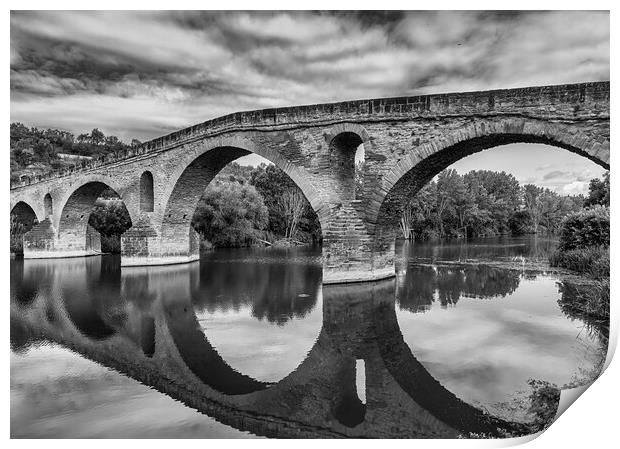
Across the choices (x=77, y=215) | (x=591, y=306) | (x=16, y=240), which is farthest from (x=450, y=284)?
(x=16, y=240)

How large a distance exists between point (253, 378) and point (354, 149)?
8276 millimetres

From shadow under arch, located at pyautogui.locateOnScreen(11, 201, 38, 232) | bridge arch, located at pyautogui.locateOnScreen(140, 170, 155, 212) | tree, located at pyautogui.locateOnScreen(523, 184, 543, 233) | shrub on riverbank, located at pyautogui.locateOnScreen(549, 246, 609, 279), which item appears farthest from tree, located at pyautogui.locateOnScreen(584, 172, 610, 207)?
tree, located at pyautogui.locateOnScreen(523, 184, 543, 233)

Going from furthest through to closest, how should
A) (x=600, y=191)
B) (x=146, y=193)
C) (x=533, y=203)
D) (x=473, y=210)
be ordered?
(x=533, y=203), (x=473, y=210), (x=146, y=193), (x=600, y=191)

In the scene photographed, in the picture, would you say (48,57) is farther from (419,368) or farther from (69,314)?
(419,368)

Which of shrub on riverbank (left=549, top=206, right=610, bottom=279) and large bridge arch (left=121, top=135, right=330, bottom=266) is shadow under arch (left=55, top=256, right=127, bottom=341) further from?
shrub on riverbank (left=549, top=206, right=610, bottom=279)

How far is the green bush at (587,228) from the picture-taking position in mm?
12594

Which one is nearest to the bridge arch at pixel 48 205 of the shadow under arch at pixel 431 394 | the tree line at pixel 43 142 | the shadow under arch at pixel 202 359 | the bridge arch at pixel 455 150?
the tree line at pixel 43 142

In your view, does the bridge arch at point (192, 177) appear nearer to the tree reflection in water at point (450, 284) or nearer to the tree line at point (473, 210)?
the tree reflection in water at point (450, 284)

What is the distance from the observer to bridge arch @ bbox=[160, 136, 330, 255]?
13586 mm

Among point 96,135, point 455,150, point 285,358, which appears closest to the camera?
point 285,358

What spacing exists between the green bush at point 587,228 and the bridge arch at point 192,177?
8851 millimetres

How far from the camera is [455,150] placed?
1052 cm

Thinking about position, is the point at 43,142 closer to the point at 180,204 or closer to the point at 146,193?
the point at 180,204

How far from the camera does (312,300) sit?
10.0 m
